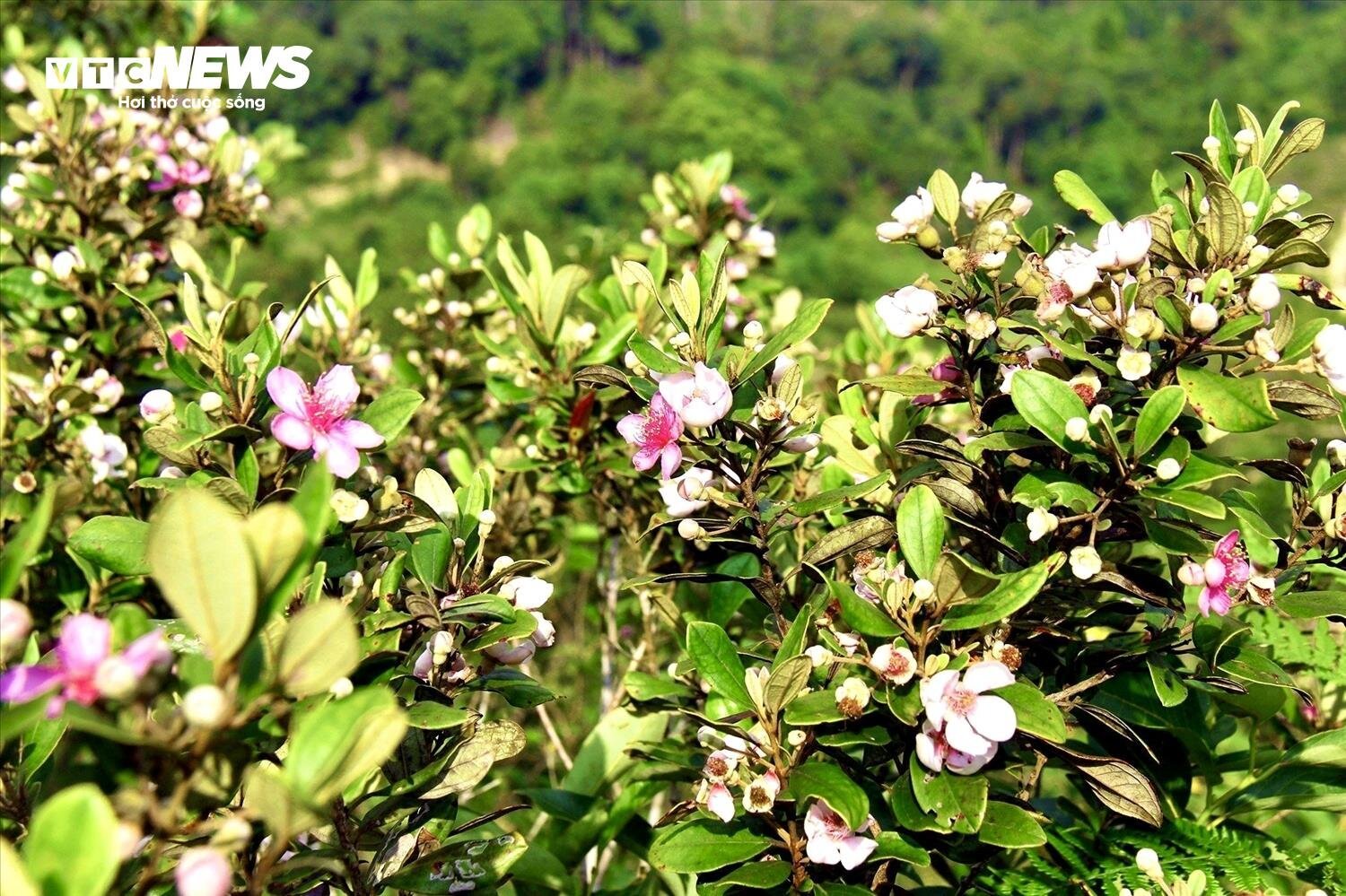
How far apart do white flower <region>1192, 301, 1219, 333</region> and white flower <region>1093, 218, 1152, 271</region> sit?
0.34 feet

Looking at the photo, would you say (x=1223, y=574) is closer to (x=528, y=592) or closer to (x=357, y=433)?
(x=528, y=592)

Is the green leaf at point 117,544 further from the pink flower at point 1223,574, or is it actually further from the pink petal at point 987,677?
the pink flower at point 1223,574

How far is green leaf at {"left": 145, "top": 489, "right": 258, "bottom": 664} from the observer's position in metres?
0.80

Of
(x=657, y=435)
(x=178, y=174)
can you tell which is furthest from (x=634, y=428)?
(x=178, y=174)

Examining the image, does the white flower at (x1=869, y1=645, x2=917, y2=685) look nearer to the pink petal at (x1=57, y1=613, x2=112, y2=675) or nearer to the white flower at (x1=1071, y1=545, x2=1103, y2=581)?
the white flower at (x1=1071, y1=545, x2=1103, y2=581)

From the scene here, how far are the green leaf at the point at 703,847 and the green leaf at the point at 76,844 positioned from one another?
76 centimetres

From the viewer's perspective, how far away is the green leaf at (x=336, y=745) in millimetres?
831

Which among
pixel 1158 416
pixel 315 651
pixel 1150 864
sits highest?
pixel 1158 416

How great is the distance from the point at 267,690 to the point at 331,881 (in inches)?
23.5

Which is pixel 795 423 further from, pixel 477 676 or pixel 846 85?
pixel 846 85

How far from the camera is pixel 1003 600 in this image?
123cm

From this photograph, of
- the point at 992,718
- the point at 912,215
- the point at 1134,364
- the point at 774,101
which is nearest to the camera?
the point at 992,718

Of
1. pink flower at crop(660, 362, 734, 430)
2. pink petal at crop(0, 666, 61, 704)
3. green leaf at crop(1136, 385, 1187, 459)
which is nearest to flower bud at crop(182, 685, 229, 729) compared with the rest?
pink petal at crop(0, 666, 61, 704)

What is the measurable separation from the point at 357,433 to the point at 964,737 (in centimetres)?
83
